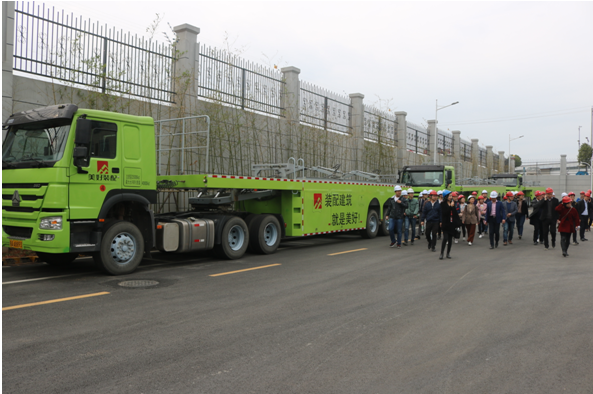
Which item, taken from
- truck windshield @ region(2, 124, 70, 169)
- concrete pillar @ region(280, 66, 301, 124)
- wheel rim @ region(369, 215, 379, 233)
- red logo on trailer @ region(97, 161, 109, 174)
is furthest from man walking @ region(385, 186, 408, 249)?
truck windshield @ region(2, 124, 70, 169)

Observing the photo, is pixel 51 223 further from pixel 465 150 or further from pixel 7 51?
pixel 465 150

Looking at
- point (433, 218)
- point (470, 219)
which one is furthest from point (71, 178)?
point (470, 219)

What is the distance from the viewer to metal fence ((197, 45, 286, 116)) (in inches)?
643

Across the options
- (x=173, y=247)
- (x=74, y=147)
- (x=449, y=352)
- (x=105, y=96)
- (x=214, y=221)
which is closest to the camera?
(x=449, y=352)

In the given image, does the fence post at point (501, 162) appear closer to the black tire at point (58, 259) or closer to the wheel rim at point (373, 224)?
the wheel rim at point (373, 224)

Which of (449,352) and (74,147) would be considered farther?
(74,147)

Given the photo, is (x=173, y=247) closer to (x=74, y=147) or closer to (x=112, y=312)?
(x=74, y=147)

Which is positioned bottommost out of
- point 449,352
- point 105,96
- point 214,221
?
point 449,352

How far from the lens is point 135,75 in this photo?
1414 centimetres

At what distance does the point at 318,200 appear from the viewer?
13.6 m

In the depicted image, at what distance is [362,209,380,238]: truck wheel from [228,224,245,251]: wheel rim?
6.27m

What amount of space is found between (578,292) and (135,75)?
12.4 meters

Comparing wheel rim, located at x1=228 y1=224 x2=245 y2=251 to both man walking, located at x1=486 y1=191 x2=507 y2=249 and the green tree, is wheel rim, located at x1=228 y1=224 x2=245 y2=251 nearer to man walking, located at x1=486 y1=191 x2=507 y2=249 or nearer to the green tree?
man walking, located at x1=486 y1=191 x2=507 y2=249

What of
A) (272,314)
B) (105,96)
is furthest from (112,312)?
(105,96)
